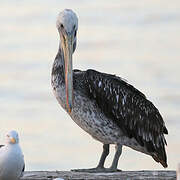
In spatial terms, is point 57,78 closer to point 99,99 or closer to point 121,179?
point 99,99

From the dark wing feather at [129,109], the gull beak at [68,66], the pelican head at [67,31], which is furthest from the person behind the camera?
the pelican head at [67,31]

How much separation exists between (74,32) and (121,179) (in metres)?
3.30

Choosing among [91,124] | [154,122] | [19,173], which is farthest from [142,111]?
[19,173]

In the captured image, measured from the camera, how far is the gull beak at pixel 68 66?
1694cm

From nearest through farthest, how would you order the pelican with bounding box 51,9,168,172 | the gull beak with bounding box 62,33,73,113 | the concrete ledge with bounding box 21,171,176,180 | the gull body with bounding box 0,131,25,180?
the gull body with bounding box 0,131,25,180 < the concrete ledge with bounding box 21,171,176,180 < the gull beak with bounding box 62,33,73,113 < the pelican with bounding box 51,9,168,172

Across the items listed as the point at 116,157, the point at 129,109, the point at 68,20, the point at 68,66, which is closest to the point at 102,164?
the point at 116,157

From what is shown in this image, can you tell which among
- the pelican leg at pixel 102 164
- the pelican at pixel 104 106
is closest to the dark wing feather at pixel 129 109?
the pelican at pixel 104 106

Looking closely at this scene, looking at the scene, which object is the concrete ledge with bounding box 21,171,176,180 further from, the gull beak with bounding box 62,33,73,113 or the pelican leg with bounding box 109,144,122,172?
the gull beak with bounding box 62,33,73,113

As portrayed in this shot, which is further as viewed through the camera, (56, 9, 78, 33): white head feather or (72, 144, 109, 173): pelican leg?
(56, 9, 78, 33): white head feather

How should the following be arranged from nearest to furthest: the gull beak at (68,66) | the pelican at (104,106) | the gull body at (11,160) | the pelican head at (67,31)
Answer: the gull body at (11,160)
the gull beak at (68,66)
the pelican at (104,106)
the pelican head at (67,31)

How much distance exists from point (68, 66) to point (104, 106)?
1051mm

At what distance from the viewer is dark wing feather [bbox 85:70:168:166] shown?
1731 cm

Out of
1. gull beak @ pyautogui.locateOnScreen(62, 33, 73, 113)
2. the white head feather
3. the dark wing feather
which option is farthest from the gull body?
the white head feather

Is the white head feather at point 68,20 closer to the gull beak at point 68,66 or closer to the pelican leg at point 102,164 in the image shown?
the gull beak at point 68,66
